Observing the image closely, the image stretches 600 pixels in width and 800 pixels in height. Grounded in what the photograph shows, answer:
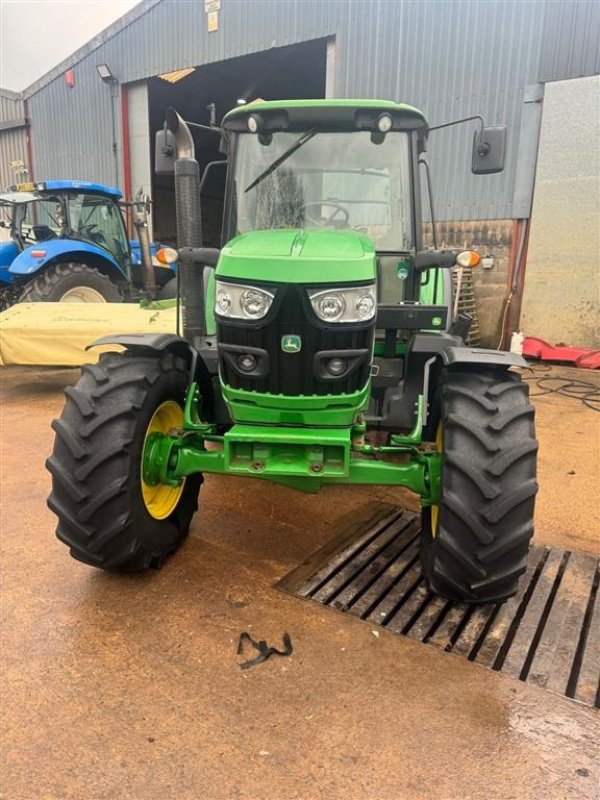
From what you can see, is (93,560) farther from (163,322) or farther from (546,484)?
(163,322)

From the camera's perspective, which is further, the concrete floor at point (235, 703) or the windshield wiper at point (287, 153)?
the windshield wiper at point (287, 153)

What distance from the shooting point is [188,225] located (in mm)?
3709

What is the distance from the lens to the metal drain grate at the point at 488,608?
7.64 ft

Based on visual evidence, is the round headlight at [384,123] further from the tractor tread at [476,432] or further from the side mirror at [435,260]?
the tractor tread at [476,432]

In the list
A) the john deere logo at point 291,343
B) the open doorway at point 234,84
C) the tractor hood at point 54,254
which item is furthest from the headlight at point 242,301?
the open doorway at point 234,84

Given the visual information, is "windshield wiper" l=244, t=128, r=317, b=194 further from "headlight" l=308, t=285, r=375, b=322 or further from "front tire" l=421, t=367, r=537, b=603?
"front tire" l=421, t=367, r=537, b=603

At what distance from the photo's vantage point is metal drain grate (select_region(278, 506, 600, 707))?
2.33 meters

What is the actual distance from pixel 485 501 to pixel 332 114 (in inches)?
81.9

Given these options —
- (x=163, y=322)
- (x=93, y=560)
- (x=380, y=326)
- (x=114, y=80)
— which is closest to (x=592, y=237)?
(x=163, y=322)

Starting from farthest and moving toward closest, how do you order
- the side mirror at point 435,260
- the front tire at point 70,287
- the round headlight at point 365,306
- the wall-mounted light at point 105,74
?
1. the wall-mounted light at point 105,74
2. the front tire at point 70,287
3. the side mirror at point 435,260
4. the round headlight at point 365,306

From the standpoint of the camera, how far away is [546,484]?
13.4 ft

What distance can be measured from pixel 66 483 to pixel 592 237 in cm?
749

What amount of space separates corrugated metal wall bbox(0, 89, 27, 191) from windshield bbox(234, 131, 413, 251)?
12912 millimetres

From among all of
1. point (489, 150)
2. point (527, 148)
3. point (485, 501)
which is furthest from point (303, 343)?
point (527, 148)
